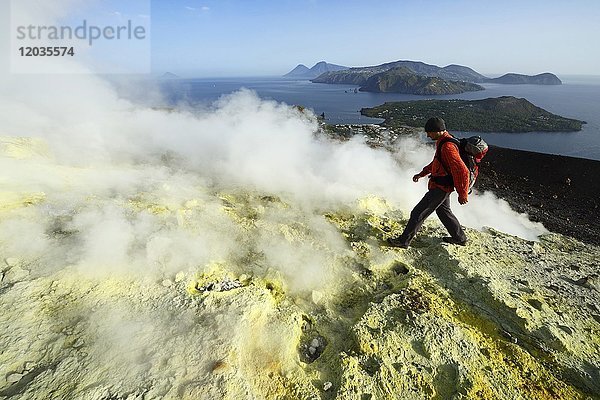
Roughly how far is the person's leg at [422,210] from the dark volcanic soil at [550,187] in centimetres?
727

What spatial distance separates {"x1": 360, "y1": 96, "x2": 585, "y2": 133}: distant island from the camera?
4922 centimetres

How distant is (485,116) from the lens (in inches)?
2159

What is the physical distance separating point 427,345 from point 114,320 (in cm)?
335

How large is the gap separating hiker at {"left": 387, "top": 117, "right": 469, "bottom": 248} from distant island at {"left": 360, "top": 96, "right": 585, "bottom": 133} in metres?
41.1

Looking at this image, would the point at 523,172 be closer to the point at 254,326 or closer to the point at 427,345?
the point at 427,345

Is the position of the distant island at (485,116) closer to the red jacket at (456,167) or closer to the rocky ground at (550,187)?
the rocky ground at (550,187)

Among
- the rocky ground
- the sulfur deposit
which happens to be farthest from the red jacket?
the rocky ground

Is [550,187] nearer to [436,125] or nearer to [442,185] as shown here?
[442,185]

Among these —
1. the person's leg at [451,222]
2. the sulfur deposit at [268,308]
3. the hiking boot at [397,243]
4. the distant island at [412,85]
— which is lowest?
the sulfur deposit at [268,308]

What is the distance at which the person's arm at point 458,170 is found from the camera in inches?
194

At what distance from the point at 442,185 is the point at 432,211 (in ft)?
1.60

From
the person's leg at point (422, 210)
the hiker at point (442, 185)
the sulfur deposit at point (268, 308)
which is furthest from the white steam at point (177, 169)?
the hiker at point (442, 185)

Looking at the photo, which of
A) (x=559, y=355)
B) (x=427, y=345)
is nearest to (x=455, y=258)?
(x=559, y=355)

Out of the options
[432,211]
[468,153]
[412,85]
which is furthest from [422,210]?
[412,85]
